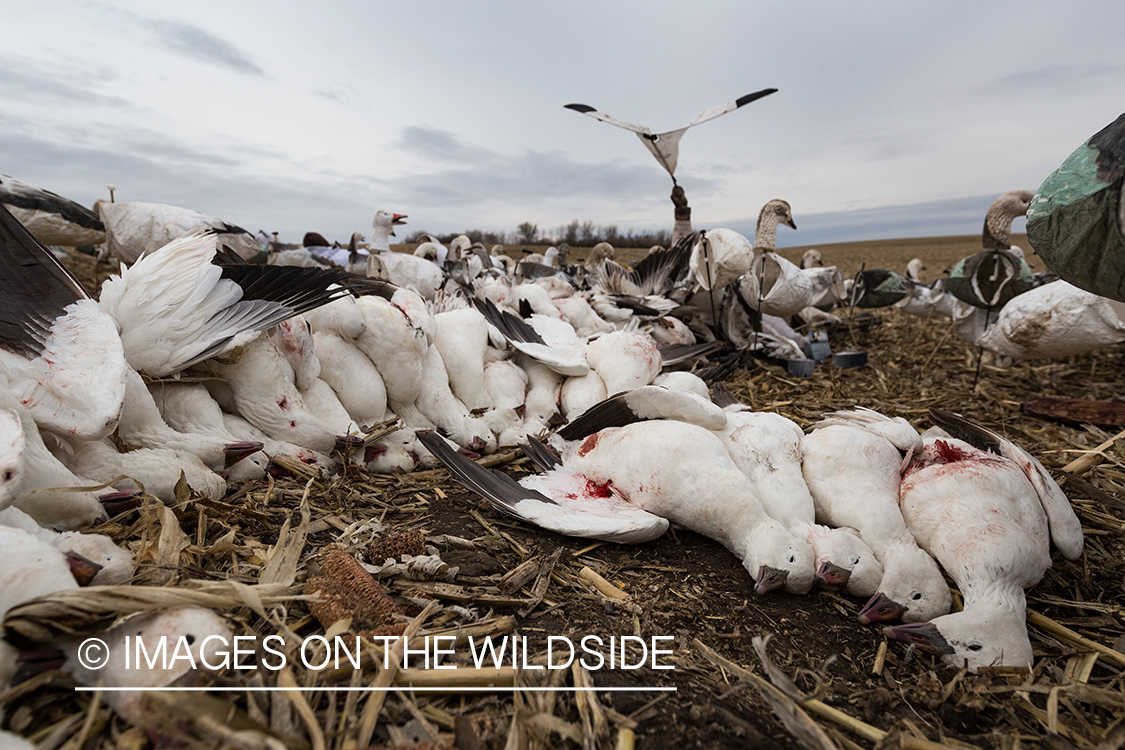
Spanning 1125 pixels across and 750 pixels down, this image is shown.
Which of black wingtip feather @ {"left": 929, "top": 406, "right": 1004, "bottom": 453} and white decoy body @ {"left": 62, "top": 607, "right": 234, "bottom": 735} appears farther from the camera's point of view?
black wingtip feather @ {"left": 929, "top": 406, "right": 1004, "bottom": 453}

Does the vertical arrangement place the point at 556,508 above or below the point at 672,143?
below

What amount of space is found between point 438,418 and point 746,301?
3806 mm

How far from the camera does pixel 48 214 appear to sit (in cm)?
454

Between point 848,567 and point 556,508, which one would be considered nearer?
point 848,567

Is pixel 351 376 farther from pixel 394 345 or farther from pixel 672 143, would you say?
pixel 672 143

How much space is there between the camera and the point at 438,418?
312 cm

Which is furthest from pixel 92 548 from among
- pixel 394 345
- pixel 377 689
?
pixel 394 345

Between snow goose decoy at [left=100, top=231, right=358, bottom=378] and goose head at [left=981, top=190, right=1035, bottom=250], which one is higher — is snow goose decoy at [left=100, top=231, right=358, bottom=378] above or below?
below

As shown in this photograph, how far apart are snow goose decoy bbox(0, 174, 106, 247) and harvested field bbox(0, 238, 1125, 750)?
4.10 meters

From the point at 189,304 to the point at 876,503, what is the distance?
113 inches

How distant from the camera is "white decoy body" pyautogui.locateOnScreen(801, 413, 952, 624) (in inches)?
76.4

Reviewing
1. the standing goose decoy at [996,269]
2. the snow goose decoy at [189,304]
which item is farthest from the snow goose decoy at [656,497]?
the standing goose decoy at [996,269]

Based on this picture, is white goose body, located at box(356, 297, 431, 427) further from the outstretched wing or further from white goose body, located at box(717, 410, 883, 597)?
white goose body, located at box(717, 410, 883, 597)

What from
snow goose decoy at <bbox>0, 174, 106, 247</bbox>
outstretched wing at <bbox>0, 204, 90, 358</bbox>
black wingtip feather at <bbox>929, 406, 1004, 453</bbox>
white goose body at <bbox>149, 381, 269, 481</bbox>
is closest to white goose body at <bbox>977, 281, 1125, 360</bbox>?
black wingtip feather at <bbox>929, 406, 1004, 453</bbox>
